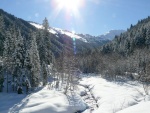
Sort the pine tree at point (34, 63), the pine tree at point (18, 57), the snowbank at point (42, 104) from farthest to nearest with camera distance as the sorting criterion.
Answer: the pine tree at point (34, 63) → the pine tree at point (18, 57) → the snowbank at point (42, 104)

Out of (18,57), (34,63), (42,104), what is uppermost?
(18,57)

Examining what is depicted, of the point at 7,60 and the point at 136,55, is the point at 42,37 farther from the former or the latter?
the point at 136,55

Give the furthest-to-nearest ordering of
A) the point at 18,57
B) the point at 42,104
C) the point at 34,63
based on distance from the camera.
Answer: the point at 34,63, the point at 18,57, the point at 42,104

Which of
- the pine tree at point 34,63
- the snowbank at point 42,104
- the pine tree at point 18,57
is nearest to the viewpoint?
the snowbank at point 42,104

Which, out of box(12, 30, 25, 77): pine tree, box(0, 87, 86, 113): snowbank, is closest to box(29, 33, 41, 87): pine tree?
box(12, 30, 25, 77): pine tree

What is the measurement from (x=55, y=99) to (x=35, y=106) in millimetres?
6349

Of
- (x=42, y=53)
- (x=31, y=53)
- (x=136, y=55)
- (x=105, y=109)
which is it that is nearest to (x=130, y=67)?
(x=136, y=55)

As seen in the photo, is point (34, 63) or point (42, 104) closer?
point (42, 104)

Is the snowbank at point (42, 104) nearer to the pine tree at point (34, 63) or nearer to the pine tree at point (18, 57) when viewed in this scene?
the pine tree at point (18, 57)

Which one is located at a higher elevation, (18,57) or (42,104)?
(18,57)

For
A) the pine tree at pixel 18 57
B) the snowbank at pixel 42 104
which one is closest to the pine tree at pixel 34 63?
the pine tree at pixel 18 57

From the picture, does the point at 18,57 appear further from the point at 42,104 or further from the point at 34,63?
the point at 42,104

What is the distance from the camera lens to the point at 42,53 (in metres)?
70.8

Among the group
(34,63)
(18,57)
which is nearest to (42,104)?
(18,57)
